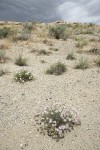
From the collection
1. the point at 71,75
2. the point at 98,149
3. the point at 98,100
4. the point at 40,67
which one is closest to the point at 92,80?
the point at 71,75

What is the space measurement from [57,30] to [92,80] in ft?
40.7

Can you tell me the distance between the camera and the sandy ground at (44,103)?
22.0 ft

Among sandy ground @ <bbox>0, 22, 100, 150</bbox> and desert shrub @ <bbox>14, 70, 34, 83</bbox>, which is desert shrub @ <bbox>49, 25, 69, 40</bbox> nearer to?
sandy ground @ <bbox>0, 22, 100, 150</bbox>

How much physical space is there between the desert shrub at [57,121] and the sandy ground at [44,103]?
138 millimetres

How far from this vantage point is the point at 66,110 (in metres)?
7.38

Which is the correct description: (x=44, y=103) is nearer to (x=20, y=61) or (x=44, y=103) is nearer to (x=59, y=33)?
(x=20, y=61)

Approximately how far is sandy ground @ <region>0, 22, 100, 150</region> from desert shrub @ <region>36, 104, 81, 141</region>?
14cm

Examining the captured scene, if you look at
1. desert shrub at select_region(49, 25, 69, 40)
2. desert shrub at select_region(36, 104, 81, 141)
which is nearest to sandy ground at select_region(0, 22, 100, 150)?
desert shrub at select_region(36, 104, 81, 141)

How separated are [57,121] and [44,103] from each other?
1463mm

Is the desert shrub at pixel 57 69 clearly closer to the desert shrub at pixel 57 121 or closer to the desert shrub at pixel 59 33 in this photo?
the desert shrub at pixel 57 121

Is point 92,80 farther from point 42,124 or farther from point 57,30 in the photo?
point 57,30

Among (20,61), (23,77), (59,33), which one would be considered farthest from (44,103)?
(59,33)

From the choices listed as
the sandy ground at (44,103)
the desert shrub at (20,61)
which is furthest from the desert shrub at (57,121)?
the desert shrub at (20,61)

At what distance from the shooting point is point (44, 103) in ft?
27.8
